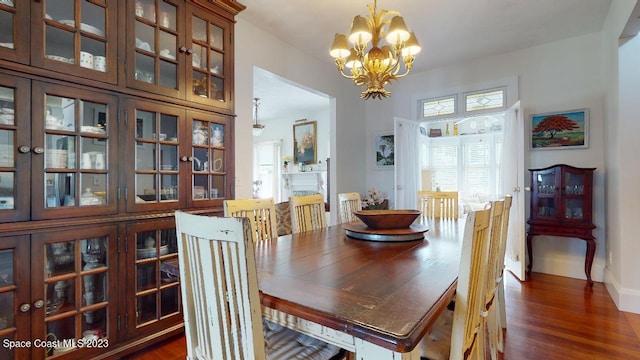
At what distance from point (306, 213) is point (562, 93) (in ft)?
11.3

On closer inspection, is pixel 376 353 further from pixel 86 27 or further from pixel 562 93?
pixel 562 93

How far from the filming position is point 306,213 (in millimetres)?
2559

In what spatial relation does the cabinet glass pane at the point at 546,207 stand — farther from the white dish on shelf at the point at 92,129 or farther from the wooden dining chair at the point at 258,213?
the white dish on shelf at the point at 92,129

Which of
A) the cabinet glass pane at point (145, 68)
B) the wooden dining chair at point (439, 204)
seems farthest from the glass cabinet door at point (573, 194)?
the cabinet glass pane at point (145, 68)

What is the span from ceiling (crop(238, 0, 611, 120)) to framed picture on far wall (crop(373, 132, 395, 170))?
1375 mm

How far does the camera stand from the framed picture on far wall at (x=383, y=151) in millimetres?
4891

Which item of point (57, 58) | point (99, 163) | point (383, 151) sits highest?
point (57, 58)

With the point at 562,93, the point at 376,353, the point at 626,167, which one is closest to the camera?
the point at 376,353

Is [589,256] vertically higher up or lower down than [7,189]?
lower down

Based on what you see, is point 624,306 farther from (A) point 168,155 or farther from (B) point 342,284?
(A) point 168,155

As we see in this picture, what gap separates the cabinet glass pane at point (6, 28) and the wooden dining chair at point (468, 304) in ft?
7.50

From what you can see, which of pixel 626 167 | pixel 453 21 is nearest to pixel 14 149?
pixel 453 21

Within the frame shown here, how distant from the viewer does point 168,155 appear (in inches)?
89.1

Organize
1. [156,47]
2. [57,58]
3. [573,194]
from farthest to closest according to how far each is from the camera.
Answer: [573,194] < [156,47] < [57,58]
